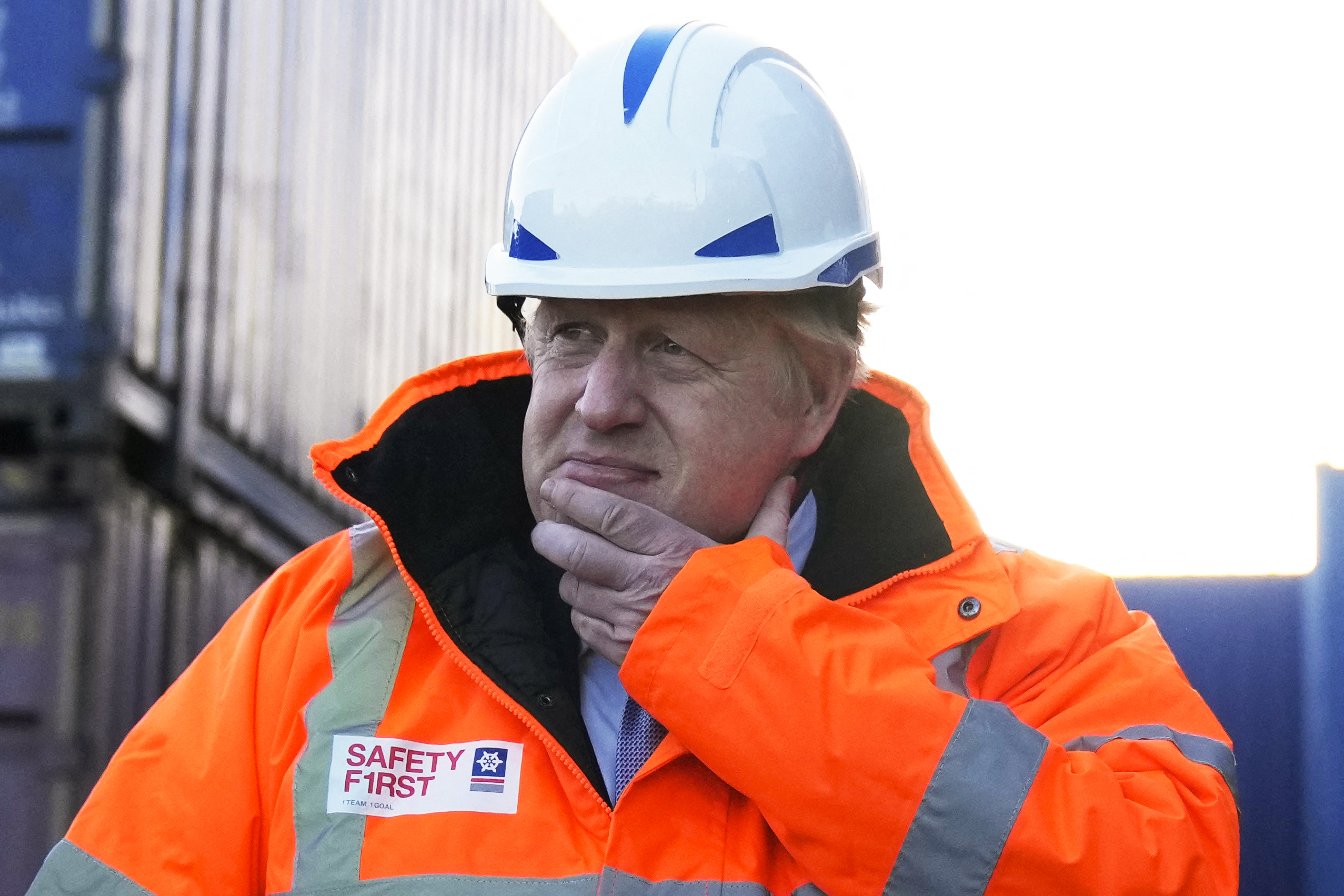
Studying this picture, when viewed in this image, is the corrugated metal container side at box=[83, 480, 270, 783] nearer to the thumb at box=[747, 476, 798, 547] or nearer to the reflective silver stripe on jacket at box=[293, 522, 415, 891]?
the reflective silver stripe on jacket at box=[293, 522, 415, 891]

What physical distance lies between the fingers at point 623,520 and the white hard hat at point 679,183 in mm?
317

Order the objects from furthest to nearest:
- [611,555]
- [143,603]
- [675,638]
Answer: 1. [143,603]
2. [611,555]
3. [675,638]

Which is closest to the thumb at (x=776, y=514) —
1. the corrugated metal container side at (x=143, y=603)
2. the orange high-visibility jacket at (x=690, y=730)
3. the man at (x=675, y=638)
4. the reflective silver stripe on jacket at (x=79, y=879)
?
the man at (x=675, y=638)

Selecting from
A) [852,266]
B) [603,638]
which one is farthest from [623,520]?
[852,266]

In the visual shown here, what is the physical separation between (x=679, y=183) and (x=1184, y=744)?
1120 millimetres

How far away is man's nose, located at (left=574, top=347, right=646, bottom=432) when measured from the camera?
1945 mm

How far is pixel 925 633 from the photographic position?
6.41ft

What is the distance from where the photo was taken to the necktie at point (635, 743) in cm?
189

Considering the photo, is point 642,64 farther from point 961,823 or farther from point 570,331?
point 961,823

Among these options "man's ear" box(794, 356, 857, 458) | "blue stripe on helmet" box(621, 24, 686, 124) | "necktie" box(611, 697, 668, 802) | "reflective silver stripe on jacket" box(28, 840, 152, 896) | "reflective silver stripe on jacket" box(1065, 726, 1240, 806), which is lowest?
"reflective silver stripe on jacket" box(28, 840, 152, 896)

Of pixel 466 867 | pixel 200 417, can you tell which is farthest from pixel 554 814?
pixel 200 417

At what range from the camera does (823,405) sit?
2.21m

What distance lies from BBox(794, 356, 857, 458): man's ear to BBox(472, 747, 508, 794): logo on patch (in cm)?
70

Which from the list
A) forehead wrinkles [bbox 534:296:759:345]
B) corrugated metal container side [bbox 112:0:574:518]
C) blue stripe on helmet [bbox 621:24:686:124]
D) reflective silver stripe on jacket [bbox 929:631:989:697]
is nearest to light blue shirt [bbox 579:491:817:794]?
reflective silver stripe on jacket [bbox 929:631:989:697]
